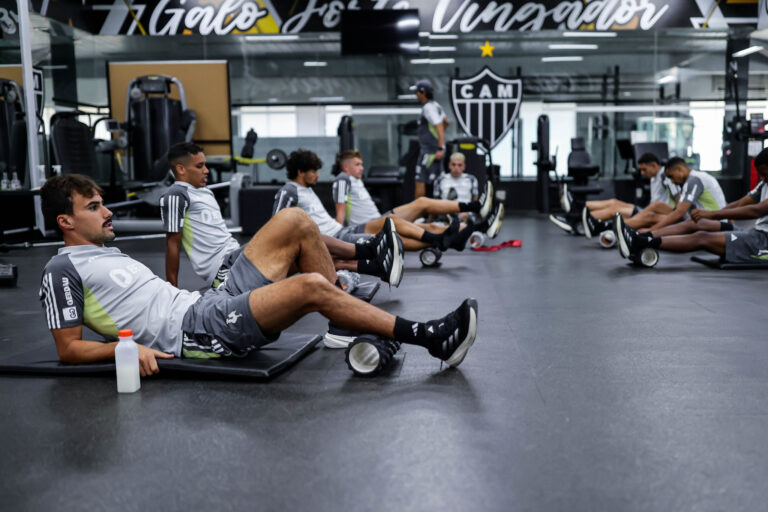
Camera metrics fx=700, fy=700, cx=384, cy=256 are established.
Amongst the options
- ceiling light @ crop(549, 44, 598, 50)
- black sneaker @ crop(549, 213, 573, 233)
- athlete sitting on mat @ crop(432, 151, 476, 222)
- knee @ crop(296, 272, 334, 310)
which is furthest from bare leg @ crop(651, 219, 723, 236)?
ceiling light @ crop(549, 44, 598, 50)

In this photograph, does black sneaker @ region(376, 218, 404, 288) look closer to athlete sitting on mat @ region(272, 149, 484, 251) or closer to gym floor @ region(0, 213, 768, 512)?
gym floor @ region(0, 213, 768, 512)

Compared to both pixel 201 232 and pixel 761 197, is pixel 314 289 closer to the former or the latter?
pixel 201 232

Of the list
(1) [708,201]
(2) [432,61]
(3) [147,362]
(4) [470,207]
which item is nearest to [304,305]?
(3) [147,362]

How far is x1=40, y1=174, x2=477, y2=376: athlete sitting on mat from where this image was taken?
7.52 ft

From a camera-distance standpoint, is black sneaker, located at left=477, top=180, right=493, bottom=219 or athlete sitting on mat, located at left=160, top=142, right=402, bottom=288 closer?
athlete sitting on mat, located at left=160, top=142, right=402, bottom=288

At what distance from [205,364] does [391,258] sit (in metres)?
1.48

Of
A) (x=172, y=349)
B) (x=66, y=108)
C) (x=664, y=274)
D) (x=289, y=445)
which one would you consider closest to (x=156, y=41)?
(x=66, y=108)

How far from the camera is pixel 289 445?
1863mm

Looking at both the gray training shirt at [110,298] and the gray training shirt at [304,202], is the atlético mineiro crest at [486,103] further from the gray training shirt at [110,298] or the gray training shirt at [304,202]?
the gray training shirt at [110,298]

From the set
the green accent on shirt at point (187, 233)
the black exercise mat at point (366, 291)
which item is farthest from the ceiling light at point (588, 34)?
the green accent on shirt at point (187, 233)

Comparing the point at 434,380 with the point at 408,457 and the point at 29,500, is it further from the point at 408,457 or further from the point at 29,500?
the point at 29,500

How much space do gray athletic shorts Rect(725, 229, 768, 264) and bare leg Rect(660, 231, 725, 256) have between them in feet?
0.20

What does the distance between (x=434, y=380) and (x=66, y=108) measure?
31.5 ft

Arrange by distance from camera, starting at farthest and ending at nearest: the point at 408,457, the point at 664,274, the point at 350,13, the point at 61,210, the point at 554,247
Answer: the point at 350,13, the point at 554,247, the point at 664,274, the point at 61,210, the point at 408,457
